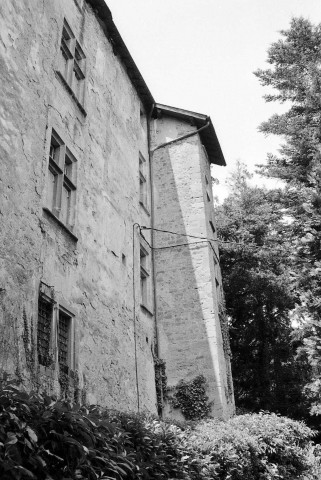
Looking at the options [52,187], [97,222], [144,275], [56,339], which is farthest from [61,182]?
[144,275]

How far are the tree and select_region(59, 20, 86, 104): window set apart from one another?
1296 cm

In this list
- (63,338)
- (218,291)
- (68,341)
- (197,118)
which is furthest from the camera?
(197,118)

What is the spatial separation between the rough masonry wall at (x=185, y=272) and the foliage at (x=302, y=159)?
297 cm

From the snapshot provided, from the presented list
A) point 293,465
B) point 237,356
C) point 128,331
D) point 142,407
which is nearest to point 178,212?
point 128,331

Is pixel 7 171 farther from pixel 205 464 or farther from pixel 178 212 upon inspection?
pixel 178 212

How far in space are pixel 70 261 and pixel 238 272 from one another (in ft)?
50.0

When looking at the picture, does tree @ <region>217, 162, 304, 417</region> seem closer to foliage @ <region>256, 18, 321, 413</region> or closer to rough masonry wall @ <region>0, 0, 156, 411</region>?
foliage @ <region>256, 18, 321, 413</region>

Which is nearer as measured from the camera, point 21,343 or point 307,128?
point 21,343

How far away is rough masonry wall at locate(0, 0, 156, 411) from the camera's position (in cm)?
707

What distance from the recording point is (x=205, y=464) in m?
6.38

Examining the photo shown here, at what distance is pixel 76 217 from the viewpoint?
9484mm

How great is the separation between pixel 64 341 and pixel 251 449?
4173 mm

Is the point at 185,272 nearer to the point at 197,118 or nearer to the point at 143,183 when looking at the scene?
the point at 143,183

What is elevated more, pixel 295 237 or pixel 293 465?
pixel 295 237
